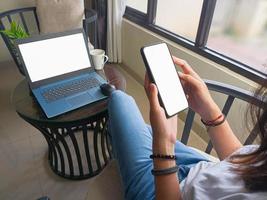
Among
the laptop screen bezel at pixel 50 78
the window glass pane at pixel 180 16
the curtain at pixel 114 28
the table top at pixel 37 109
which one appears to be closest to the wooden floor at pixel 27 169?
the table top at pixel 37 109

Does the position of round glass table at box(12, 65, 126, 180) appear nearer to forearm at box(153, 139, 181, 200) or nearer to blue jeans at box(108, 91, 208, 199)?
blue jeans at box(108, 91, 208, 199)

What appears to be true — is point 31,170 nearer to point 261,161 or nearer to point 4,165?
point 4,165

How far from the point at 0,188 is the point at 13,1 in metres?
1.78

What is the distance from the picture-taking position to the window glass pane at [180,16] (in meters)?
1.71

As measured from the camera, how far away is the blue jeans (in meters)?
0.67

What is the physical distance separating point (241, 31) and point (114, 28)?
121 centimetres

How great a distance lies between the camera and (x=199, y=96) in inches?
30.2

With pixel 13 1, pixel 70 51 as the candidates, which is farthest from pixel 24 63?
pixel 13 1

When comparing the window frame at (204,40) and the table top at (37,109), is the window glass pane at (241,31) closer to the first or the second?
the window frame at (204,40)

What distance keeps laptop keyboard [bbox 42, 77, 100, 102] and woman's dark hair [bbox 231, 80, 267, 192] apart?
76 centimetres

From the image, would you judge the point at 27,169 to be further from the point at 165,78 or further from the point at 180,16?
the point at 180,16

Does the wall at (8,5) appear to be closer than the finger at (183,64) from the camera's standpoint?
No

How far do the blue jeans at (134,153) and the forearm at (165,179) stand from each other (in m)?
0.10

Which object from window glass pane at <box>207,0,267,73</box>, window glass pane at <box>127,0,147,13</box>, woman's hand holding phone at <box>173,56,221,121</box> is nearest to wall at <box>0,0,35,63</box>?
window glass pane at <box>127,0,147,13</box>
